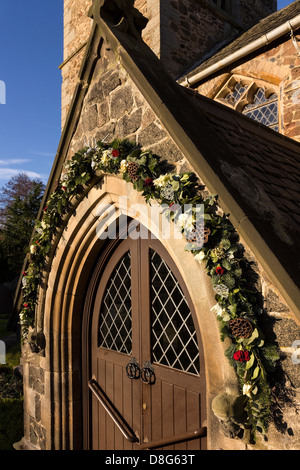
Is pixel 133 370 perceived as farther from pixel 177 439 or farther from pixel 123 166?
pixel 123 166

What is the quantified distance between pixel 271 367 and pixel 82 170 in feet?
7.57

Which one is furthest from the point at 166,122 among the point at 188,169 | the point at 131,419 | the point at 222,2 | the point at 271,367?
the point at 222,2

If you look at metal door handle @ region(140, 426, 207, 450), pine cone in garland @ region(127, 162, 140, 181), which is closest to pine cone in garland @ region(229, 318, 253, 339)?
metal door handle @ region(140, 426, 207, 450)

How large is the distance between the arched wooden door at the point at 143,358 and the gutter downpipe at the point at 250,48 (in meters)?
5.38

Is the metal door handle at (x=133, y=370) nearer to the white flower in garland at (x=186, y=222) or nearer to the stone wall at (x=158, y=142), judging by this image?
the stone wall at (x=158, y=142)

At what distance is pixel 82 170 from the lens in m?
3.31

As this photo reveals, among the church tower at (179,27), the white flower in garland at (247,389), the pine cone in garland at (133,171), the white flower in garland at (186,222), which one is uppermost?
the church tower at (179,27)

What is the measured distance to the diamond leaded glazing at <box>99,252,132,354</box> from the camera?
3422 millimetres

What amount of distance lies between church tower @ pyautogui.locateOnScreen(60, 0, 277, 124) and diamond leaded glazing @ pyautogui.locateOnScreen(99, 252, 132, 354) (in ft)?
24.5

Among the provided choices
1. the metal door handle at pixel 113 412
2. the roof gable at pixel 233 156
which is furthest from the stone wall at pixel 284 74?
the metal door handle at pixel 113 412

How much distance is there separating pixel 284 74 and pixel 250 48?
888 mm

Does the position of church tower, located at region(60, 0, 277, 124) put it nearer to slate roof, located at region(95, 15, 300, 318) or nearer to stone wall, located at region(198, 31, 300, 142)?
stone wall, located at region(198, 31, 300, 142)

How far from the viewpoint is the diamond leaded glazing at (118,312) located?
342 centimetres

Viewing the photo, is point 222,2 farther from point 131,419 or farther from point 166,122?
point 131,419
